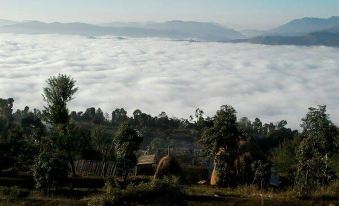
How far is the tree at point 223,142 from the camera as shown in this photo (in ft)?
89.8

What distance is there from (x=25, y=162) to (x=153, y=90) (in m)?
133

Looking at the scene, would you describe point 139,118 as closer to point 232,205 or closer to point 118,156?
point 118,156

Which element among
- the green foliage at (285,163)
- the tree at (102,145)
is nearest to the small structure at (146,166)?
the tree at (102,145)

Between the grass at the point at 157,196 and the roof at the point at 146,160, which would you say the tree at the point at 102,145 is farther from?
the grass at the point at 157,196

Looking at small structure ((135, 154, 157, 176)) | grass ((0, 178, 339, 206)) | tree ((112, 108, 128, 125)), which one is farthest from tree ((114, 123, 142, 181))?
tree ((112, 108, 128, 125))

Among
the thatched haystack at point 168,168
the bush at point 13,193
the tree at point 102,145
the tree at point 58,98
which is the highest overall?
the tree at point 58,98

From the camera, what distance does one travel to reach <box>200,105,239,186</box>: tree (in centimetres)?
2736

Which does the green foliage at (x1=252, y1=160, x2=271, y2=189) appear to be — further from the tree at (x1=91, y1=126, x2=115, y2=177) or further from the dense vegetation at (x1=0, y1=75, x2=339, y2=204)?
the tree at (x1=91, y1=126, x2=115, y2=177)

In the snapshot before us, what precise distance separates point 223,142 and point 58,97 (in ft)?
37.4

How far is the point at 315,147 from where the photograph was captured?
26.5 meters

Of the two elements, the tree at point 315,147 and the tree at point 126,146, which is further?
the tree at point 126,146

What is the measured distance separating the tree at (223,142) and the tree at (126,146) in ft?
12.0

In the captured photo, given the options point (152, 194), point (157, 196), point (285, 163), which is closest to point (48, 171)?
point (152, 194)

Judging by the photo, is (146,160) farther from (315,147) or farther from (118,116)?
(118,116)
